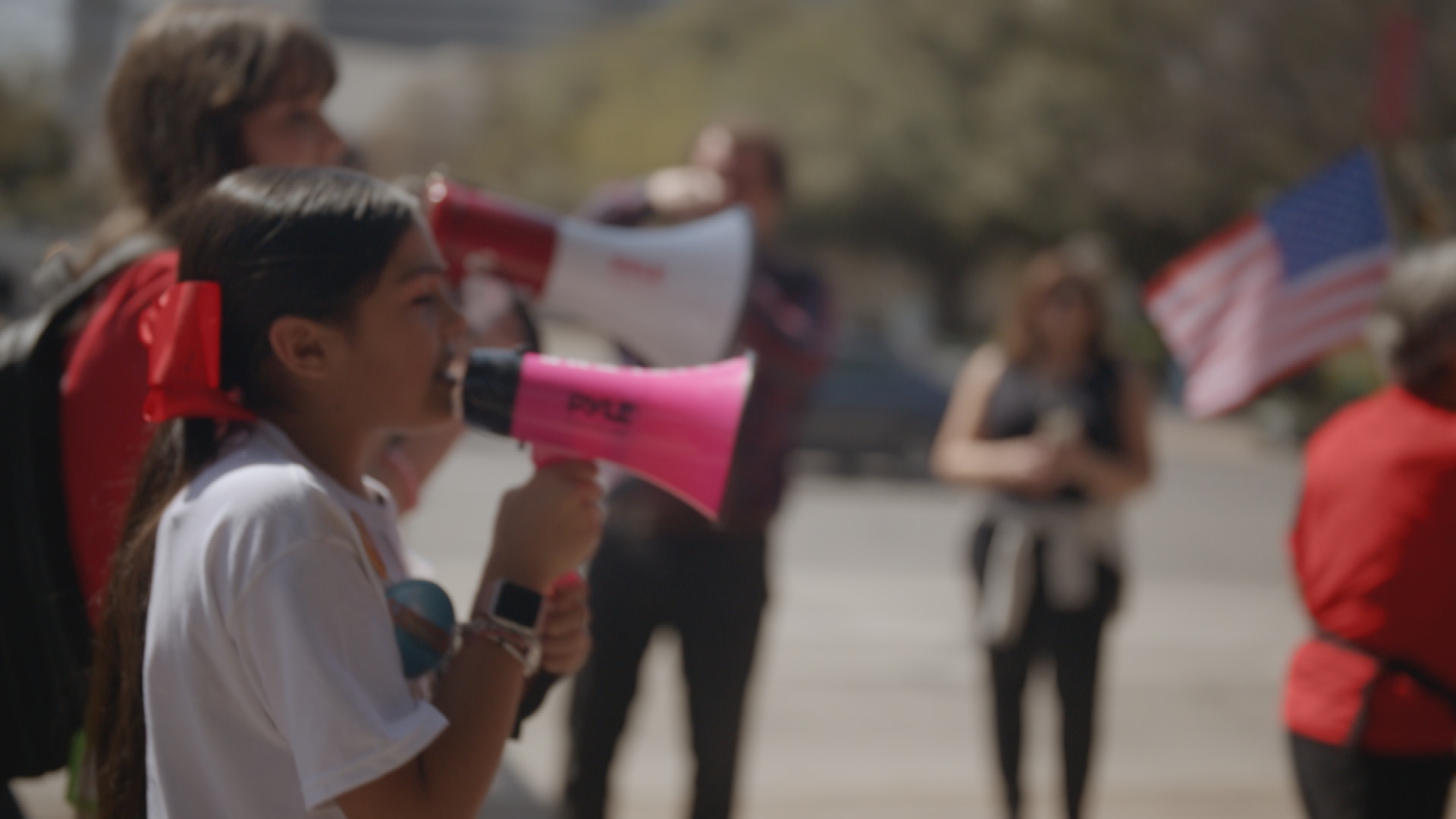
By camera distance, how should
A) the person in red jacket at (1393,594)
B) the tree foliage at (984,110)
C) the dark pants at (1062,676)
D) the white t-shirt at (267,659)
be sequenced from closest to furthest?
the white t-shirt at (267,659) < the person in red jacket at (1393,594) < the dark pants at (1062,676) < the tree foliage at (984,110)

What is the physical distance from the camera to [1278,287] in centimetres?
337

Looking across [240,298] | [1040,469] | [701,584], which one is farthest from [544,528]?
[1040,469]

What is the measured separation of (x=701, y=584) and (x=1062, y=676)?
4.12ft

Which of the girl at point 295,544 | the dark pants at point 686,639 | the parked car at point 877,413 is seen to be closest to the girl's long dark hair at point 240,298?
the girl at point 295,544

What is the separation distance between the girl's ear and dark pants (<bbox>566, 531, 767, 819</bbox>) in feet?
4.97

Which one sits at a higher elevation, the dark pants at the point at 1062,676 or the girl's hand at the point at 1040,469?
the girl's hand at the point at 1040,469

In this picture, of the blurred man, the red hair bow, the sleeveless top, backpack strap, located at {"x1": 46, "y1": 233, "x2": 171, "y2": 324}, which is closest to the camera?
the red hair bow

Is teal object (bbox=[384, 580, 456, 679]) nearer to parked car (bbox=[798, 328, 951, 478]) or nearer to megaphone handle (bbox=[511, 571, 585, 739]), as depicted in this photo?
megaphone handle (bbox=[511, 571, 585, 739])

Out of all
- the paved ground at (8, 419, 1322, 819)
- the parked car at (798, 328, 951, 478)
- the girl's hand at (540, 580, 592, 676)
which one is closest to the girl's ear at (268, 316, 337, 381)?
the girl's hand at (540, 580, 592, 676)

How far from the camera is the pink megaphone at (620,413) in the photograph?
135cm

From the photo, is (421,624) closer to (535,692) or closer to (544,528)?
(544,528)

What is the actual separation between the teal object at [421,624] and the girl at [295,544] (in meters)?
0.02

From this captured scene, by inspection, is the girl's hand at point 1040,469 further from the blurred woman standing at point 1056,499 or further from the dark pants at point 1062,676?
the dark pants at point 1062,676

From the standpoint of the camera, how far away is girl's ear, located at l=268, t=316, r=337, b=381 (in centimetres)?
125
